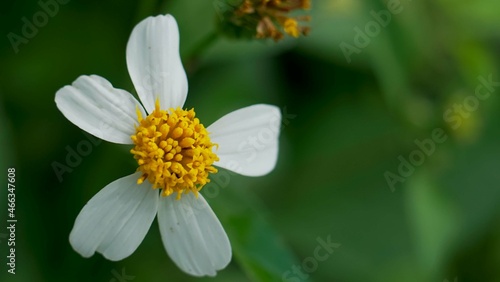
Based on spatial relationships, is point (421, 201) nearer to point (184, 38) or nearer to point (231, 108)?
point (231, 108)

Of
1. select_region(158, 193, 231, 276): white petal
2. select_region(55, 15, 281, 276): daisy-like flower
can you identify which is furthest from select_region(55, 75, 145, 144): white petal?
select_region(158, 193, 231, 276): white petal

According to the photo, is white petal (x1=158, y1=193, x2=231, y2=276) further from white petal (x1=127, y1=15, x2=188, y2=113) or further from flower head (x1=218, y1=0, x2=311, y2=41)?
flower head (x1=218, y1=0, x2=311, y2=41)

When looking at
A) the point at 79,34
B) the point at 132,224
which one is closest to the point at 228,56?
the point at 79,34

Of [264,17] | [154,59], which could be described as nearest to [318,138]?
[264,17]

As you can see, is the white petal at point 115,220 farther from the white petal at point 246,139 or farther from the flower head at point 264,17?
the flower head at point 264,17

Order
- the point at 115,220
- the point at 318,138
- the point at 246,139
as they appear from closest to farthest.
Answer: the point at 115,220 < the point at 246,139 < the point at 318,138

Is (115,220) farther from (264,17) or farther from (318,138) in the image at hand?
(318,138)

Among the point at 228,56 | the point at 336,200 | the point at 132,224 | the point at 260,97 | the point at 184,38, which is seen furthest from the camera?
the point at 336,200
